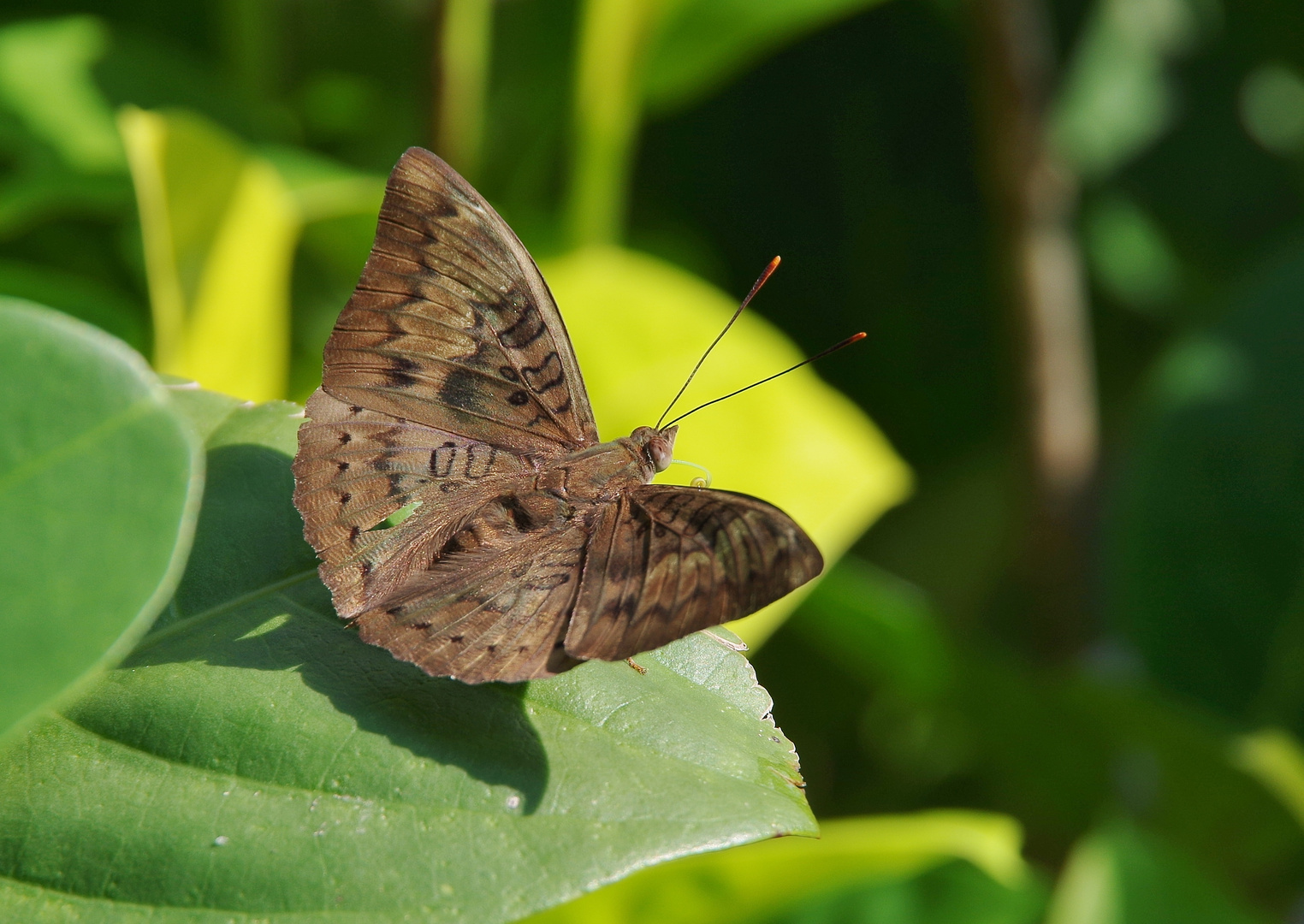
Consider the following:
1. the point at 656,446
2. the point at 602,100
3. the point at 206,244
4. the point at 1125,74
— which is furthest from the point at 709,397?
the point at 1125,74

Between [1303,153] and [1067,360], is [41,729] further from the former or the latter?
[1303,153]

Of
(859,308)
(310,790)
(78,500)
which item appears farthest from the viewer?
(859,308)

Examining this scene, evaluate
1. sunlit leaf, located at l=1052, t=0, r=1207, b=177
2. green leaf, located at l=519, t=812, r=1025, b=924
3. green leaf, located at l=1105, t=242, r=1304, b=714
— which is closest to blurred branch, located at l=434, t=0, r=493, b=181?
green leaf, located at l=519, t=812, r=1025, b=924

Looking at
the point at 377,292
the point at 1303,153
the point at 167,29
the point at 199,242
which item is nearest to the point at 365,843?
the point at 377,292

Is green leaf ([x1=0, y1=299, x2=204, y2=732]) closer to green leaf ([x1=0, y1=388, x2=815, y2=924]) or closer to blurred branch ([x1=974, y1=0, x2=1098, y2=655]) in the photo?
green leaf ([x1=0, y1=388, x2=815, y2=924])

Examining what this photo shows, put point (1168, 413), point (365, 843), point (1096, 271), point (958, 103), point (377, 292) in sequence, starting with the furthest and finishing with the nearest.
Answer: point (958, 103) → point (1096, 271) → point (1168, 413) → point (377, 292) → point (365, 843)

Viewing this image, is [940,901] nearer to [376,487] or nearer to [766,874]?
[766,874]
